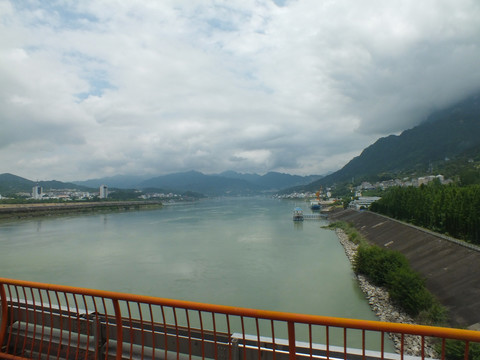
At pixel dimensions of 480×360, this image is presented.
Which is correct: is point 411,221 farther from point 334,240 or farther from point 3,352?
point 3,352

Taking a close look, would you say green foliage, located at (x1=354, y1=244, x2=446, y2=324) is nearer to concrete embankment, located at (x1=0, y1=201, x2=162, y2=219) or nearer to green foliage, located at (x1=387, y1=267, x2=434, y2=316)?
green foliage, located at (x1=387, y1=267, x2=434, y2=316)

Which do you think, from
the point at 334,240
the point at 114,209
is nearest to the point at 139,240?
the point at 334,240

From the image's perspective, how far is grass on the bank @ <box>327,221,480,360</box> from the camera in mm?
7258

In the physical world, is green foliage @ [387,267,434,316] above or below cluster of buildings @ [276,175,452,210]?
below

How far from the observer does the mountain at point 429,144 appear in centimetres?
13543

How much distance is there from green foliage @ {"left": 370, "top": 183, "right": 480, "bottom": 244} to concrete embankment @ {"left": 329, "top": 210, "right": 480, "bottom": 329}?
2.45 m

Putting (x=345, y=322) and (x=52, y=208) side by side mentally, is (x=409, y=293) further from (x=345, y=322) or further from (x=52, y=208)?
(x=52, y=208)

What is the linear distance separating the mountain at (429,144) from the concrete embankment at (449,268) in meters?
118

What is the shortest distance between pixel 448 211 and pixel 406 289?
46.7 feet

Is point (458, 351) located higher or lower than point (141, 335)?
lower

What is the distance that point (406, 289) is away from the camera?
11.1 metres

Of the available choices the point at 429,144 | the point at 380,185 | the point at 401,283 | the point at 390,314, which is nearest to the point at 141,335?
the point at 390,314

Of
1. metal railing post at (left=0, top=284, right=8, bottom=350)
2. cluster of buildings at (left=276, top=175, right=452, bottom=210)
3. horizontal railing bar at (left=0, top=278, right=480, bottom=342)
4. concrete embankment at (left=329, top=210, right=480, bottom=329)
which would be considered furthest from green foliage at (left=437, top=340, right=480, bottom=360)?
cluster of buildings at (left=276, top=175, right=452, bottom=210)

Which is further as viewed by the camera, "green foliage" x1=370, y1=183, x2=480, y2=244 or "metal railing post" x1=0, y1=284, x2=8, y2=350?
"green foliage" x1=370, y1=183, x2=480, y2=244
